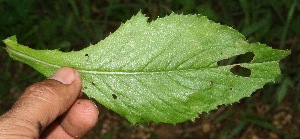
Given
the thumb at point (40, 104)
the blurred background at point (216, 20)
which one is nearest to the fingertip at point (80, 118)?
the thumb at point (40, 104)

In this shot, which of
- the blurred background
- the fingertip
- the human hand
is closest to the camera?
the human hand

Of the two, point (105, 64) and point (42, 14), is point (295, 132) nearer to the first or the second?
point (105, 64)

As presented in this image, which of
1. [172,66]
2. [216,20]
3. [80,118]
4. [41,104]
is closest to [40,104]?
[41,104]

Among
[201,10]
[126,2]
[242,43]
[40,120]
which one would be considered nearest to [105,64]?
[40,120]

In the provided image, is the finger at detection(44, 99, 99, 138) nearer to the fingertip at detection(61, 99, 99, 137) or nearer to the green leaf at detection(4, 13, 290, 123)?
the fingertip at detection(61, 99, 99, 137)

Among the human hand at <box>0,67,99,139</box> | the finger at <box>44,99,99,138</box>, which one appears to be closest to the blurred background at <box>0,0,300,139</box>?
the finger at <box>44,99,99,138</box>

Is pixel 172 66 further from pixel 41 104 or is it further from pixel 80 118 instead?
pixel 80 118
